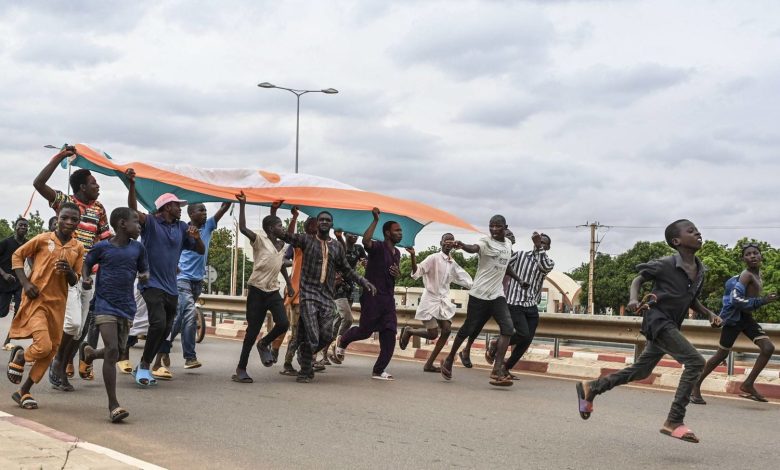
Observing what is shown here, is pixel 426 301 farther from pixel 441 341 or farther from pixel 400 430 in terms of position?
pixel 400 430

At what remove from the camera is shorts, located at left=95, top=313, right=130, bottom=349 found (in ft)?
25.5

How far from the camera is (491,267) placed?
11453 millimetres

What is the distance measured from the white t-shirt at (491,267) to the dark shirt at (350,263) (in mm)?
2029

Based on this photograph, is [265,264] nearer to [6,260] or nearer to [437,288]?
[437,288]

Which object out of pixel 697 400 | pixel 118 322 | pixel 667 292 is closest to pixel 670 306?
pixel 667 292

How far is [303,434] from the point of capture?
722 cm

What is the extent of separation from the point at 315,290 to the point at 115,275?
3270 mm

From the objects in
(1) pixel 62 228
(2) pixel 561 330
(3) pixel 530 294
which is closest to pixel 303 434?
(1) pixel 62 228

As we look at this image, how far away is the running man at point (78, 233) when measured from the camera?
8617 millimetres

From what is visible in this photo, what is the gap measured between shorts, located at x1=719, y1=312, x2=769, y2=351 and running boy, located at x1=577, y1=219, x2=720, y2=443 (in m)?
3.12

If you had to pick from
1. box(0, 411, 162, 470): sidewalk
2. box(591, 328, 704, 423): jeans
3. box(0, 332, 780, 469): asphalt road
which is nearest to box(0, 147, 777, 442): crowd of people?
box(591, 328, 704, 423): jeans

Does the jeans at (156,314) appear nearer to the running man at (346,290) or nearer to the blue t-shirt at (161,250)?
the blue t-shirt at (161,250)

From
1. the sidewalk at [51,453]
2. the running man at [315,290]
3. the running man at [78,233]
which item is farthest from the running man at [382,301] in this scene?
the sidewalk at [51,453]

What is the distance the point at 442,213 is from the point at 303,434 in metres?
6.33
